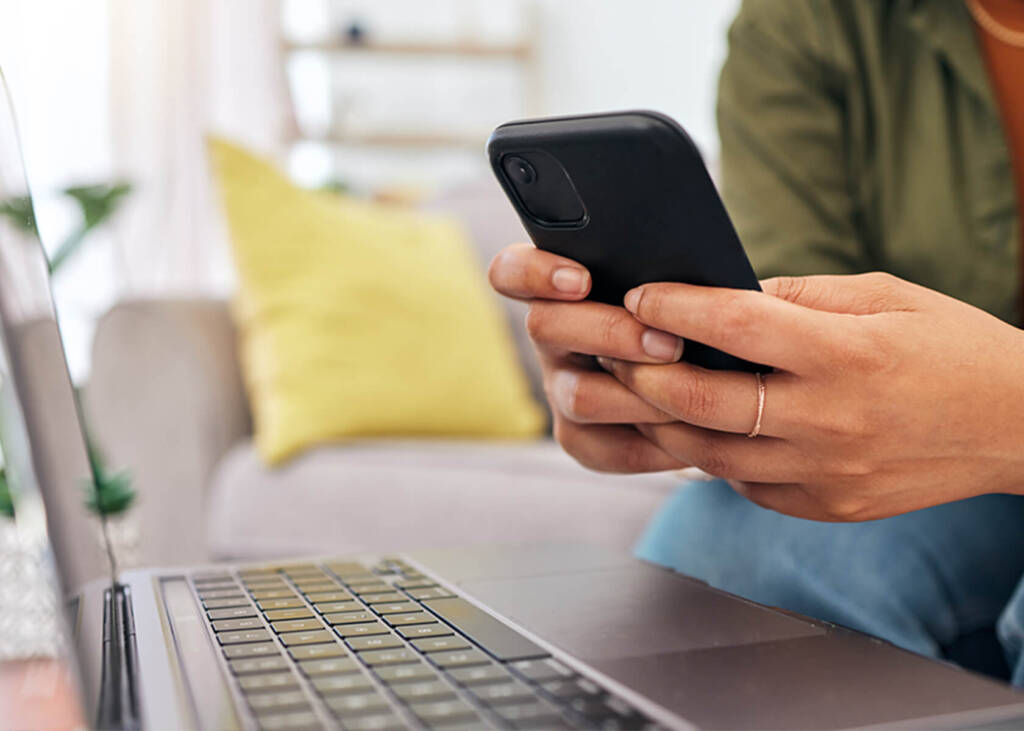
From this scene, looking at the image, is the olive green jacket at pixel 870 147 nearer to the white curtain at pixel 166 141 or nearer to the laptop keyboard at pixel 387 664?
the laptop keyboard at pixel 387 664

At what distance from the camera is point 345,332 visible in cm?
157

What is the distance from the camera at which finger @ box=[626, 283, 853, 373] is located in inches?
17.9

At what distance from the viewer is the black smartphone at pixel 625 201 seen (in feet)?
1.37

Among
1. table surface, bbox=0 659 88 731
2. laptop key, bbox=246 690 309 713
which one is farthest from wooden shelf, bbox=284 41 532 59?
laptop key, bbox=246 690 309 713

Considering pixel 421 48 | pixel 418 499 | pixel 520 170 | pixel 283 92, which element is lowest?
pixel 418 499

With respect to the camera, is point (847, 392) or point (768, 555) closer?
point (847, 392)

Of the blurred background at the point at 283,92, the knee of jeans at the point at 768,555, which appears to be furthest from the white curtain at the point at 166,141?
the knee of jeans at the point at 768,555

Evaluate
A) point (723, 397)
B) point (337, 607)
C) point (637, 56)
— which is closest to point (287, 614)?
point (337, 607)

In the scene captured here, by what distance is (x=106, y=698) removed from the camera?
0.34m

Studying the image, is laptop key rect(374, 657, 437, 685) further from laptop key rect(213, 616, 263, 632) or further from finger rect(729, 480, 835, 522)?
finger rect(729, 480, 835, 522)

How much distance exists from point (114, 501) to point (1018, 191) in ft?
4.03

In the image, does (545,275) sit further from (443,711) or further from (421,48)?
(421,48)

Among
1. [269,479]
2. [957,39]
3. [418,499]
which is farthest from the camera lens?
[269,479]

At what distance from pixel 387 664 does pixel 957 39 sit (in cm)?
72
